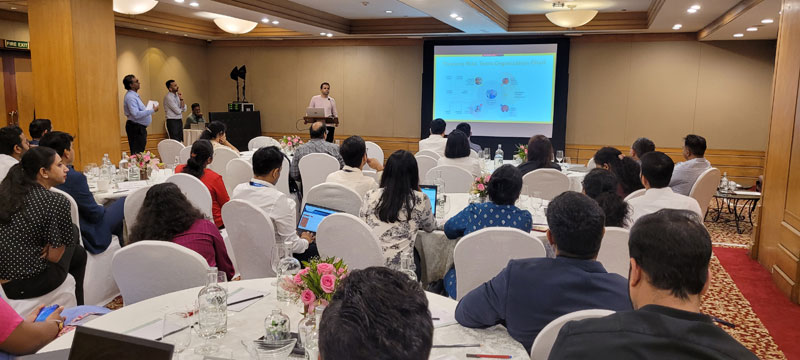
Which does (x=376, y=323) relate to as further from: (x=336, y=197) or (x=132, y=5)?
(x=132, y=5)

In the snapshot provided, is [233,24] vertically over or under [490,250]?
over

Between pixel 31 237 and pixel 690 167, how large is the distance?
20.0 ft

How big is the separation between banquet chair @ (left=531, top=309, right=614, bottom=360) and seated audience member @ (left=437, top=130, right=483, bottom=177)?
4510mm

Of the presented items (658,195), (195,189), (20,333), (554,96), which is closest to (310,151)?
(195,189)

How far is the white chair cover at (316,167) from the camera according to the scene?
6.58 metres

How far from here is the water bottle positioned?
208 centimetres

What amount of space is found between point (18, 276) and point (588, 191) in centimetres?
326

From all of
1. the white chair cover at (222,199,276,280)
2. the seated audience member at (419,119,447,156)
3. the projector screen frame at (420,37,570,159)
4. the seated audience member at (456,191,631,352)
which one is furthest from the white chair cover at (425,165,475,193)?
the projector screen frame at (420,37,570,159)

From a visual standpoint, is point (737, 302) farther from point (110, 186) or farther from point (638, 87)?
point (638, 87)

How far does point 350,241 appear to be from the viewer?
3.17 metres

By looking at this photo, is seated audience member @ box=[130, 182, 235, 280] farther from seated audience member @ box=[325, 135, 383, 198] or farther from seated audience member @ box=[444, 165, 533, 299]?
seated audience member @ box=[325, 135, 383, 198]

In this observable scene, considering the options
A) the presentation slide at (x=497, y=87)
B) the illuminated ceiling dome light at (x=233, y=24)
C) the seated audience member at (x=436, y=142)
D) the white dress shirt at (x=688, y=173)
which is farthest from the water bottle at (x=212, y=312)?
the presentation slide at (x=497, y=87)

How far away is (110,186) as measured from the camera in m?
5.45

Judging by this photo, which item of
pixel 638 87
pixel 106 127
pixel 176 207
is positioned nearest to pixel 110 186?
pixel 106 127
